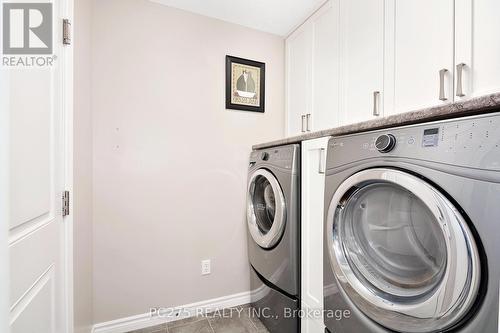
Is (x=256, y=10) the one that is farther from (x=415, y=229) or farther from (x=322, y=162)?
(x=415, y=229)

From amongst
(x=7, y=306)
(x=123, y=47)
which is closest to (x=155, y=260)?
(x=7, y=306)

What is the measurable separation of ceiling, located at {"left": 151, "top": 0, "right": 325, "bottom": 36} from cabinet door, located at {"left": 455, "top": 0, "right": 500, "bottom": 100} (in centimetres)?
98

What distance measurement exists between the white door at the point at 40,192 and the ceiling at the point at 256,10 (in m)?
0.95

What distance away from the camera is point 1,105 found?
449mm

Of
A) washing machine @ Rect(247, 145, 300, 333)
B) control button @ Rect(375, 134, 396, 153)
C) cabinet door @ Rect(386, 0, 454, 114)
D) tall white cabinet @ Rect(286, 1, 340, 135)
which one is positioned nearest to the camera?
control button @ Rect(375, 134, 396, 153)

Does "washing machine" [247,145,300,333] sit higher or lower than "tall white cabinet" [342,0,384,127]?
lower

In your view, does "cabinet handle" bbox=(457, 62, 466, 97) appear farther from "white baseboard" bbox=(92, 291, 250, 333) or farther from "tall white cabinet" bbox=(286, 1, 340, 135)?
"white baseboard" bbox=(92, 291, 250, 333)

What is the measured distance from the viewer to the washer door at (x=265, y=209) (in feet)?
4.43

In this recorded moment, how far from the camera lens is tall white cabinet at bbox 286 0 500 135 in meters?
0.92

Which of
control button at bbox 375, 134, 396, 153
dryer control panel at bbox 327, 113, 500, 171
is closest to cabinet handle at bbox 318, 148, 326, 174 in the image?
dryer control panel at bbox 327, 113, 500, 171

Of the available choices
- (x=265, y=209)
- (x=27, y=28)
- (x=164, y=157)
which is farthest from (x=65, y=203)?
(x=265, y=209)

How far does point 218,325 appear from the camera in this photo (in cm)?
159

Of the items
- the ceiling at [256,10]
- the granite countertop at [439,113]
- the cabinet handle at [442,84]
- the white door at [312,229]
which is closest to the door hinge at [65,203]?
the white door at [312,229]

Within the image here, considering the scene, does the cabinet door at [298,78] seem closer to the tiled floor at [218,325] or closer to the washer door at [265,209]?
the washer door at [265,209]
